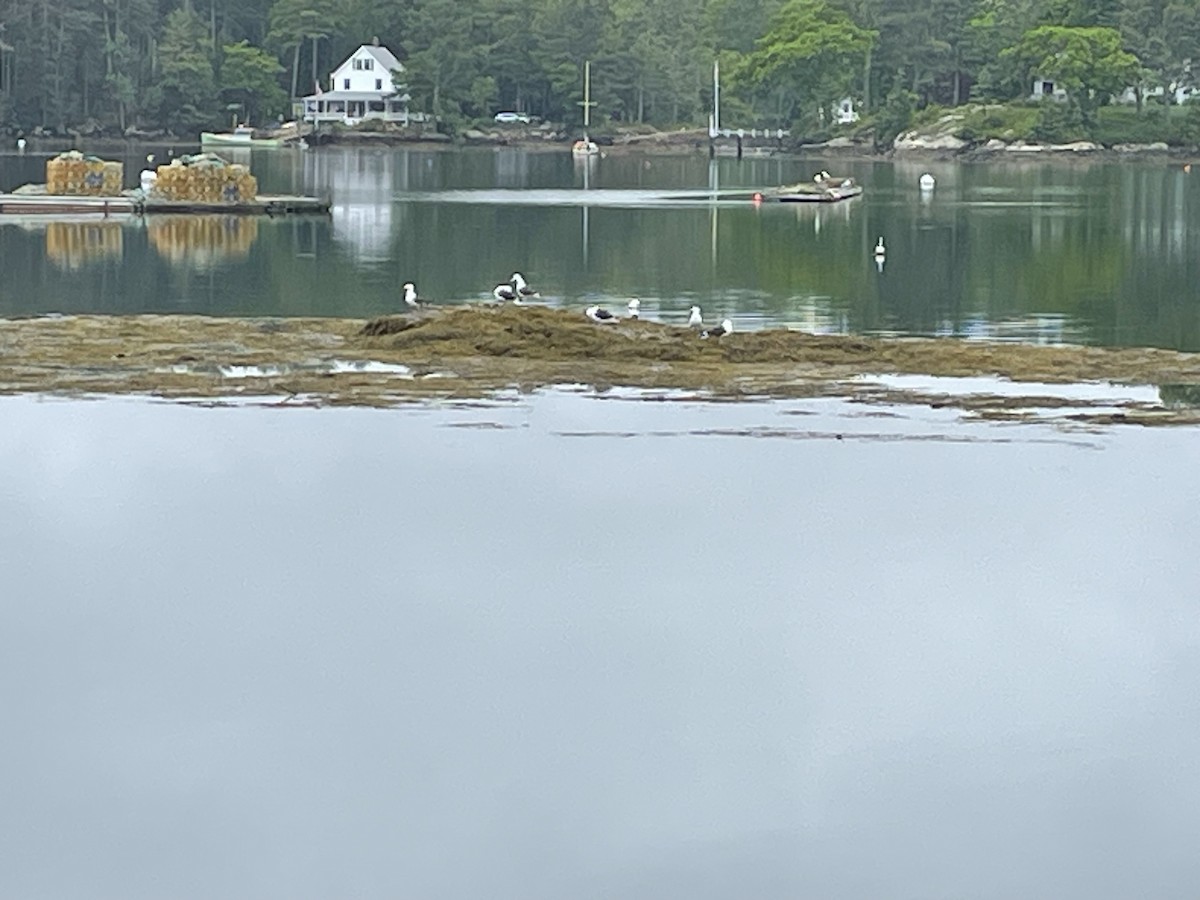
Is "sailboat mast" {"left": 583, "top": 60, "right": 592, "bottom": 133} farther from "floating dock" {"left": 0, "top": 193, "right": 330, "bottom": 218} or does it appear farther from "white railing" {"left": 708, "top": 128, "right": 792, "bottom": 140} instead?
"floating dock" {"left": 0, "top": 193, "right": 330, "bottom": 218}

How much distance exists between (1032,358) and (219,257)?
19.4m

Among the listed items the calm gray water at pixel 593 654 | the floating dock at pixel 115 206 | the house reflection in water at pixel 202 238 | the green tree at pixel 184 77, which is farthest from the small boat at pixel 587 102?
the calm gray water at pixel 593 654

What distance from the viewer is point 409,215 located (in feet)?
192

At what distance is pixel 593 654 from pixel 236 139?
109 meters

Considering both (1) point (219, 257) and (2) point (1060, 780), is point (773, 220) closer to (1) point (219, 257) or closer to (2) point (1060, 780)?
(1) point (219, 257)

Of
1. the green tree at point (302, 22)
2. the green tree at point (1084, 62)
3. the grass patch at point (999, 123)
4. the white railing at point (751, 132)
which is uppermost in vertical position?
the green tree at point (302, 22)

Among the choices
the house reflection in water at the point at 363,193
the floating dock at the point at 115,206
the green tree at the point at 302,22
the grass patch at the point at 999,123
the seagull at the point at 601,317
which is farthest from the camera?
the green tree at the point at 302,22

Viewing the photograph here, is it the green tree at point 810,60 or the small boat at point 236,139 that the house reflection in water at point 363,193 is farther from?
the green tree at point 810,60

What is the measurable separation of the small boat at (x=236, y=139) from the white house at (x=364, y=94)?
11.0 feet

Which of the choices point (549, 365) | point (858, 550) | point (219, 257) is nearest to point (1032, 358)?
point (549, 365)

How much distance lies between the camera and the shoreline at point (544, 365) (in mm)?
23406

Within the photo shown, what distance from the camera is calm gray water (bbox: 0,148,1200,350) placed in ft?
110

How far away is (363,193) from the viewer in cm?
7106

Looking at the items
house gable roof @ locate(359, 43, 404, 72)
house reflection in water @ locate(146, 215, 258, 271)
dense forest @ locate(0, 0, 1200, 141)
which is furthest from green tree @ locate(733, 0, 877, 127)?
house reflection in water @ locate(146, 215, 258, 271)
